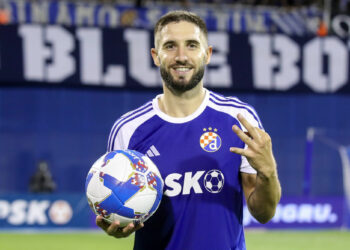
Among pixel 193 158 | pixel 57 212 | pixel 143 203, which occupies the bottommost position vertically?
pixel 57 212

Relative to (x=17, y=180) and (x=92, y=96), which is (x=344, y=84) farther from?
(x=17, y=180)

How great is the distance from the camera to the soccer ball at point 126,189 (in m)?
3.54

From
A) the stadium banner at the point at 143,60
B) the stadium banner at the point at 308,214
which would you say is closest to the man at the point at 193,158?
the stadium banner at the point at 308,214

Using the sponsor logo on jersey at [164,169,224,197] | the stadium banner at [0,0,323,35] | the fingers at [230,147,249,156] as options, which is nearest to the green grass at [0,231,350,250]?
the stadium banner at [0,0,323,35]

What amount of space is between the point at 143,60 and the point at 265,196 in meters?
14.9

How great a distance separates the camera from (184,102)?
378cm

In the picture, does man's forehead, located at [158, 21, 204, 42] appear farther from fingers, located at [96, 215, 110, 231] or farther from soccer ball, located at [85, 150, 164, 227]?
fingers, located at [96, 215, 110, 231]

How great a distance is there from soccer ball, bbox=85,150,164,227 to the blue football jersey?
0.38 ft

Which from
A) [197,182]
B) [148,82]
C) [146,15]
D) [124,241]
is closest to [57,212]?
[124,241]

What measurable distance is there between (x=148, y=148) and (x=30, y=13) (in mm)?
14486

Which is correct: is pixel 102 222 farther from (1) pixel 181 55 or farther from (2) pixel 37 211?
(2) pixel 37 211

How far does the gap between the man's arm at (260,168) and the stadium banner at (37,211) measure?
12340 mm

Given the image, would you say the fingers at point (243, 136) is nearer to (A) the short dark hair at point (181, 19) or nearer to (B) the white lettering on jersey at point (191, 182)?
(B) the white lettering on jersey at point (191, 182)

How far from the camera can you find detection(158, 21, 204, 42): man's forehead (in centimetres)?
365
